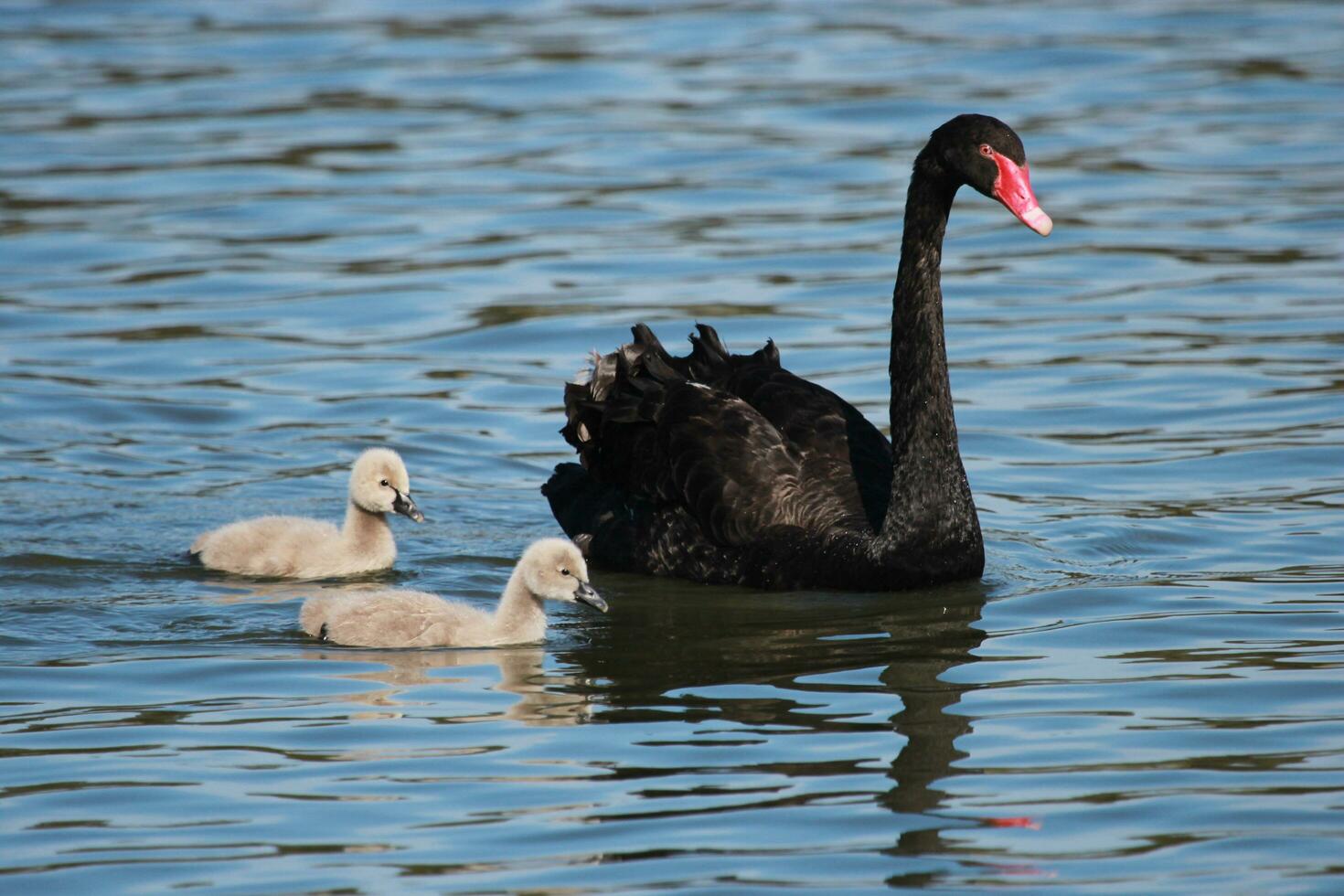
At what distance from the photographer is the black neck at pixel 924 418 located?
848 centimetres

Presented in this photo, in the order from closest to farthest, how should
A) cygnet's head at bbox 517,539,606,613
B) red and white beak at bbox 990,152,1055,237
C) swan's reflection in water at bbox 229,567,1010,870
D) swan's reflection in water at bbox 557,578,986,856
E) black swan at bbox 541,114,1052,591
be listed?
swan's reflection in water at bbox 229,567,1010,870 < swan's reflection in water at bbox 557,578,986,856 < cygnet's head at bbox 517,539,606,613 < red and white beak at bbox 990,152,1055,237 < black swan at bbox 541,114,1052,591

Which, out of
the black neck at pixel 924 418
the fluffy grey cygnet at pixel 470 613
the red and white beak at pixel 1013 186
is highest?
the red and white beak at pixel 1013 186

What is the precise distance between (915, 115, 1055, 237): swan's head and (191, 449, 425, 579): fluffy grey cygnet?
260 cm

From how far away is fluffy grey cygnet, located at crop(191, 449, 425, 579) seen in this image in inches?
348

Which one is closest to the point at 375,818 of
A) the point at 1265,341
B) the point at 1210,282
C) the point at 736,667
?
the point at 736,667

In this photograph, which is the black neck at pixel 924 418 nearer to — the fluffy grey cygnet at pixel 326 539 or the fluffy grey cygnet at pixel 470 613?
the fluffy grey cygnet at pixel 470 613

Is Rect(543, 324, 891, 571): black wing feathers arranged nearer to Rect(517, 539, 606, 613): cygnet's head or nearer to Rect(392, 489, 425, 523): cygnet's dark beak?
Rect(392, 489, 425, 523): cygnet's dark beak

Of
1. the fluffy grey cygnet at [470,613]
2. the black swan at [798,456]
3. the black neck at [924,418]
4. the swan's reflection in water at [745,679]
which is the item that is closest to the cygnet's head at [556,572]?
the fluffy grey cygnet at [470,613]

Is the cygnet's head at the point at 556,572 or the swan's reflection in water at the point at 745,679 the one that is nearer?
the swan's reflection in water at the point at 745,679

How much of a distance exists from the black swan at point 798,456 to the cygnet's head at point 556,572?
1113mm

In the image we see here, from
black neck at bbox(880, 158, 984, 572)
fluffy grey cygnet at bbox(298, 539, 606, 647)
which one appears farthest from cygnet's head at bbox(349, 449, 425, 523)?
black neck at bbox(880, 158, 984, 572)

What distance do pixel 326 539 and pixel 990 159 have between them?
10.2 feet

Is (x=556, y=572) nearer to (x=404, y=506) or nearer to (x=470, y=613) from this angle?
(x=470, y=613)

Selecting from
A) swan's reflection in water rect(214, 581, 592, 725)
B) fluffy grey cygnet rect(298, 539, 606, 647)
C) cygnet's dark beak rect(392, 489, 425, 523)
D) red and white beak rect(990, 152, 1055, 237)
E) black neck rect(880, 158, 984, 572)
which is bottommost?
swan's reflection in water rect(214, 581, 592, 725)
